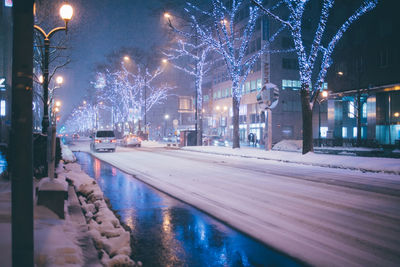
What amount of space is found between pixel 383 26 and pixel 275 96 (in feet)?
78.6

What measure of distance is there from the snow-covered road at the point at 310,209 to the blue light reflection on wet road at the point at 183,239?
1.19 ft

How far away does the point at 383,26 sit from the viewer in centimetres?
3762

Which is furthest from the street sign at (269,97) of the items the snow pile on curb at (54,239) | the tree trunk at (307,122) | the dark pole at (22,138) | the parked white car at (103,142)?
the dark pole at (22,138)

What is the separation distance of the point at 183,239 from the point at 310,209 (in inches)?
134

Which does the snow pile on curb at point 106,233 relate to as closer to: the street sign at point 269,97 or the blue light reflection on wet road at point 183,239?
the blue light reflection on wet road at point 183,239

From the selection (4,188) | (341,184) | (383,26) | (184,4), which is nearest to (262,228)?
(341,184)

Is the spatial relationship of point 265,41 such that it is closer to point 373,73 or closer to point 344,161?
point 344,161

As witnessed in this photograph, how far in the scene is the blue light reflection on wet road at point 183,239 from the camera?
4.63 m

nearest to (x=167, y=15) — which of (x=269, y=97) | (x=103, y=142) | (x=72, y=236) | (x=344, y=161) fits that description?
(x=269, y=97)

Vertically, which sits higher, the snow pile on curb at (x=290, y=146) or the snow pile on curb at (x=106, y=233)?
the snow pile on curb at (x=290, y=146)

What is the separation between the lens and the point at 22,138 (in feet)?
10.1

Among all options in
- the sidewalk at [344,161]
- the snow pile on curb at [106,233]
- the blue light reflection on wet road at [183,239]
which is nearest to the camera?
the snow pile on curb at [106,233]

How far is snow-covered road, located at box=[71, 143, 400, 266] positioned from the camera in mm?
4957

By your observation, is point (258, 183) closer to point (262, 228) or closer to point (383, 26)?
point (262, 228)
